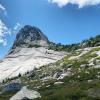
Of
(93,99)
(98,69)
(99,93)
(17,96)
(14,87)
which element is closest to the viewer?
(93,99)

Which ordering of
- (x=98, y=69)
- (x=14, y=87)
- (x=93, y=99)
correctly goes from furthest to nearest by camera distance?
1. (x=98, y=69)
2. (x=14, y=87)
3. (x=93, y=99)

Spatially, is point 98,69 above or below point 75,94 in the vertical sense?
above

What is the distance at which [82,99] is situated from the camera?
216 feet

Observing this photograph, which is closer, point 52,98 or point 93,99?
point 93,99

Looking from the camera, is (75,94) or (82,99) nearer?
(82,99)

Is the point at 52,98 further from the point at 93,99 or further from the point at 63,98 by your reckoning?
the point at 93,99

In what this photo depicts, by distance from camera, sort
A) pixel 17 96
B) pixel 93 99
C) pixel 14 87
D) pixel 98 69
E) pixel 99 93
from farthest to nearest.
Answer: pixel 98 69 → pixel 14 87 → pixel 17 96 → pixel 99 93 → pixel 93 99

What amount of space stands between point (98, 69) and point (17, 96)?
130775 mm

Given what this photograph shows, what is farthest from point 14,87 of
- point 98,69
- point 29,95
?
point 98,69

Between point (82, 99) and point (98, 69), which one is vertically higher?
point (98, 69)

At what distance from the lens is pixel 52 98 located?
7150 cm

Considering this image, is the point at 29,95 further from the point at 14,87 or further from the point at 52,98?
the point at 14,87

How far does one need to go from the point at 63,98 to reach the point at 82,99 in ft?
17.9

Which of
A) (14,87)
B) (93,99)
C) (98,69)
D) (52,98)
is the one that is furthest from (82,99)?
(98,69)
